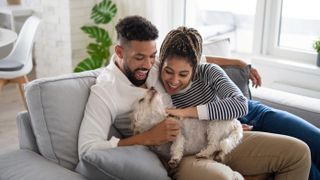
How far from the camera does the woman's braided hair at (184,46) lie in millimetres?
1619

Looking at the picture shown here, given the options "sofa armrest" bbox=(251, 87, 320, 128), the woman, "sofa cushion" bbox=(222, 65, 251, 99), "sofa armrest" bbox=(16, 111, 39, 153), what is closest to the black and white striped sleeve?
the woman

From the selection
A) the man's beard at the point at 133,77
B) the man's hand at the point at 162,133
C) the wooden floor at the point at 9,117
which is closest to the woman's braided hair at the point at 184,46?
the man's beard at the point at 133,77

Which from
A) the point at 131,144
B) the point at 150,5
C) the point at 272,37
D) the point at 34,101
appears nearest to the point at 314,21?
the point at 272,37

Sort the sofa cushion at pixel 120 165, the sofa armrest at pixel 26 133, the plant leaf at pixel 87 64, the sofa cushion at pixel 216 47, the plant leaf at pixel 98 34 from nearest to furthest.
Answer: the sofa cushion at pixel 120 165 < the sofa armrest at pixel 26 133 < the sofa cushion at pixel 216 47 < the plant leaf at pixel 87 64 < the plant leaf at pixel 98 34

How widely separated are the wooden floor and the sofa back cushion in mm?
1417

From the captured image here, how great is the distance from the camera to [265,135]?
165cm

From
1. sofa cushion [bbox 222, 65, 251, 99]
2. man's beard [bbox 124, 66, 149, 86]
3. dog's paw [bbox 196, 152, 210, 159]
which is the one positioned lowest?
dog's paw [bbox 196, 152, 210, 159]

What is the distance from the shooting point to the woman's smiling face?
1.62m

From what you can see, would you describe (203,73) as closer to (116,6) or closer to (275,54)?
(275,54)

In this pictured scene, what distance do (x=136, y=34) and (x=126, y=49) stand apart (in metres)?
0.07

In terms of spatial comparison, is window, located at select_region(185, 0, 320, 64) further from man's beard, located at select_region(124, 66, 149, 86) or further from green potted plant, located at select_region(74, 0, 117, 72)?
man's beard, located at select_region(124, 66, 149, 86)

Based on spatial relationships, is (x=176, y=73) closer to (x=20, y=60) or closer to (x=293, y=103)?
(x=293, y=103)

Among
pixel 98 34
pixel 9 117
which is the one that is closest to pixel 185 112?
pixel 98 34

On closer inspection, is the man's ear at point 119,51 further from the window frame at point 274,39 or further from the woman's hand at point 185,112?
the window frame at point 274,39
